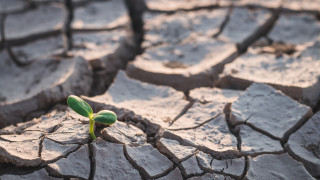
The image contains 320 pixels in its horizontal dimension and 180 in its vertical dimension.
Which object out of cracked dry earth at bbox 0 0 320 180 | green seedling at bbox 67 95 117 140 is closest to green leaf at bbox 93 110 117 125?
Result: green seedling at bbox 67 95 117 140

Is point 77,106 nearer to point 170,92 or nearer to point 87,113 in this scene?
point 87,113

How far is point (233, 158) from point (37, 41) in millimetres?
1796

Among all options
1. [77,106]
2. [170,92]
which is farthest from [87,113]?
[170,92]

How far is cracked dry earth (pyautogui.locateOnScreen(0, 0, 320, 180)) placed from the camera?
1.53m

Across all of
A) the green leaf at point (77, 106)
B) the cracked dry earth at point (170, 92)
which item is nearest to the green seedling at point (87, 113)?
the green leaf at point (77, 106)

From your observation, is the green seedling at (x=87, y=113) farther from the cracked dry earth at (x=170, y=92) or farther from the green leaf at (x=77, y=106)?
the cracked dry earth at (x=170, y=92)

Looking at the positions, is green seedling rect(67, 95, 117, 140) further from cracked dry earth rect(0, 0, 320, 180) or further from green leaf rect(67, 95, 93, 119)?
cracked dry earth rect(0, 0, 320, 180)

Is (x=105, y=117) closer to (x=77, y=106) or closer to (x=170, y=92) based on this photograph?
(x=77, y=106)

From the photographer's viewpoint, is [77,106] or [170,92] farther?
[170,92]

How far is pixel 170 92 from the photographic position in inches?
81.4

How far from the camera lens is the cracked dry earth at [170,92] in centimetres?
153

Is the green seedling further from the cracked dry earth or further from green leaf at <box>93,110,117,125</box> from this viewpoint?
the cracked dry earth

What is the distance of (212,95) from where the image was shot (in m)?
2.03

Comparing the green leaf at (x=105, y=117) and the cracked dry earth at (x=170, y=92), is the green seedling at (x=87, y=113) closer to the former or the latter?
the green leaf at (x=105, y=117)
